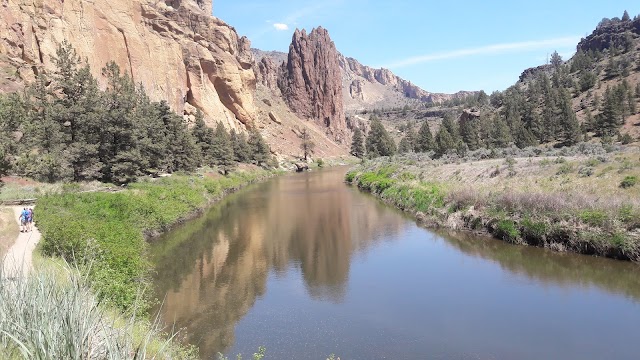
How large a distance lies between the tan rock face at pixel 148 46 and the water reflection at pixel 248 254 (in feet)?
102

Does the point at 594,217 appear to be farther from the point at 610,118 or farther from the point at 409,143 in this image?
the point at 409,143

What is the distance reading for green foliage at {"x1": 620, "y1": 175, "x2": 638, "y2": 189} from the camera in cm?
2438

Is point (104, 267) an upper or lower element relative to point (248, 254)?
upper

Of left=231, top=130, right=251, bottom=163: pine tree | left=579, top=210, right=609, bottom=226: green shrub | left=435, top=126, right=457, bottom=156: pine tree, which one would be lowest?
left=579, top=210, right=609, bottom=226: green shrub

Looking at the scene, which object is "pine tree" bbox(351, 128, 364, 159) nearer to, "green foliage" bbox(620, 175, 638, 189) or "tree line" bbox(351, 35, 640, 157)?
"tree line" bbox(351, 35, 640, 157)

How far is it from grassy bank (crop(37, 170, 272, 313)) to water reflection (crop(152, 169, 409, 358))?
5.28ft

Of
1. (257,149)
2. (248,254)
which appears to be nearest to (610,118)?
(257,149)

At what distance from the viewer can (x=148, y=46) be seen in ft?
253

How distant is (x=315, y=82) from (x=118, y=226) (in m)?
158

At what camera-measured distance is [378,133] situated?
360 ft

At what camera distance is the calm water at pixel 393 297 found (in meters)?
13.1

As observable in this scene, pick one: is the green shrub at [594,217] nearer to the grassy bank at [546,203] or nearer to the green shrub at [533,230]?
the grassy bank at [546,203]

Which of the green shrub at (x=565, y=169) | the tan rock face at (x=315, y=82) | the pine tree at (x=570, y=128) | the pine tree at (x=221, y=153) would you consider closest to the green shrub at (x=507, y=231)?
the green shrub at (x=565, y=169)

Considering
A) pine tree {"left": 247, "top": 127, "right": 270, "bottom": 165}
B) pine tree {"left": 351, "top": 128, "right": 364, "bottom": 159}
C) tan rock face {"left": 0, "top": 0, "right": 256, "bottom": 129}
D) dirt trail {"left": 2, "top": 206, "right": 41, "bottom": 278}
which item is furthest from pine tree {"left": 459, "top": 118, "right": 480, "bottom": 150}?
dirt trail {"left": 2, "top": 206, "right": 41, "bottom": 278}
